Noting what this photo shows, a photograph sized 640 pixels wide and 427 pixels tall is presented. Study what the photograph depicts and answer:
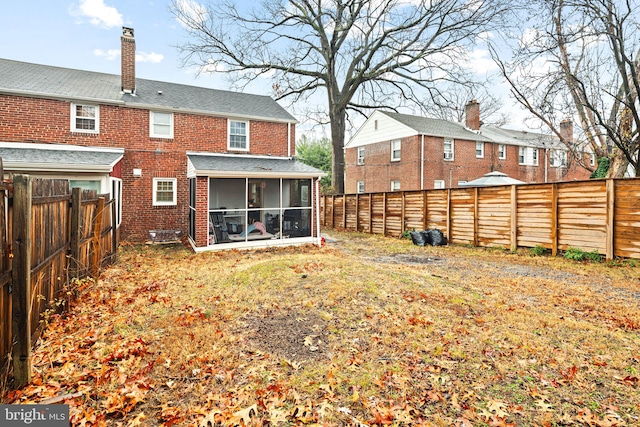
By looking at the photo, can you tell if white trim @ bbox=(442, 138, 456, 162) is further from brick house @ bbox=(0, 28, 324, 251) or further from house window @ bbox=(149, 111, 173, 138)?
house window @ bbox=(149, 111, 173, 138)

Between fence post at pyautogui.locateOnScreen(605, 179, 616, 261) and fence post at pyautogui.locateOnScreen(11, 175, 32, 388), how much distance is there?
454 inches

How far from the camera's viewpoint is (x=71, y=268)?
5230mm

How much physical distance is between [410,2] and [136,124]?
52.5ft

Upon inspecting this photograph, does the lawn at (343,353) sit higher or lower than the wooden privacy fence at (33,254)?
lower

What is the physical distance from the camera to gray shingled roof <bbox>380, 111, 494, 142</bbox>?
76.7 ft

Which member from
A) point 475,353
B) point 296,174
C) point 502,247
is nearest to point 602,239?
point 502,247

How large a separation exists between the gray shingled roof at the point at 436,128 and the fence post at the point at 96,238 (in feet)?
66.1

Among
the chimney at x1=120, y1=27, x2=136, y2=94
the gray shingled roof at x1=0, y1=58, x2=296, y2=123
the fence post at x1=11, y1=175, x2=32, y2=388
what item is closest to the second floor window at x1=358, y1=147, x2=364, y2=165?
the gray shingled roof at x1=0, y1=58, x2=296, y2=123

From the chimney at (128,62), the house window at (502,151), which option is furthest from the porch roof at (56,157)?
the house window at (502,151)

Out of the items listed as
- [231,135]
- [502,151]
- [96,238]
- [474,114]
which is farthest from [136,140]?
[502,151]

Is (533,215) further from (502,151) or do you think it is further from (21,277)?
(502,151)

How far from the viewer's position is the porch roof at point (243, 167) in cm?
1135

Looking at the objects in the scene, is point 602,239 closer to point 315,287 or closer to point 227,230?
point 315,287

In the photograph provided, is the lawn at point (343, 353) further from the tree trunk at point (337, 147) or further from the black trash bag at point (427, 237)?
the tree trunk at point (337, 147)
